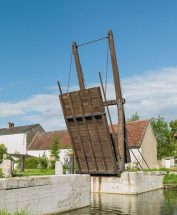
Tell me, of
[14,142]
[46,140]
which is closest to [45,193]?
[46,140]

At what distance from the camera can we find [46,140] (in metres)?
36.6

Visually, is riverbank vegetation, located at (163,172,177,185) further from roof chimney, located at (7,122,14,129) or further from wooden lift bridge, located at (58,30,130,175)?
roof chimney, located at (7,122,14,129)

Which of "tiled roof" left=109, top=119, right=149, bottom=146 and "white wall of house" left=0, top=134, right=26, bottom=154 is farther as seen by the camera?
"white wall of house" left=0, top=134, right=26, bottom=154

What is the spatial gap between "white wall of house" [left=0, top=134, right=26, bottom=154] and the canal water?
79.7ft

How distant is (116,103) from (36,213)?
729cm

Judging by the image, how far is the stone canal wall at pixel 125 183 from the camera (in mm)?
14555

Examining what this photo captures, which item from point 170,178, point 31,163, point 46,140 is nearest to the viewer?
point 170,178

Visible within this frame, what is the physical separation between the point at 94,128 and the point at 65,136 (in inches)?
869

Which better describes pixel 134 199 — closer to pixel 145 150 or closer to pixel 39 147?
pixel 145 150

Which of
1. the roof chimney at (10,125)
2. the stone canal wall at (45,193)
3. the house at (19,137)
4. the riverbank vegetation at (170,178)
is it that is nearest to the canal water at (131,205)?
the stone canal wall at (45,193)

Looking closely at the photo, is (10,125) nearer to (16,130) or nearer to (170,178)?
(16,130)

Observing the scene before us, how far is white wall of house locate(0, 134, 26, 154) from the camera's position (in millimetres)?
37188

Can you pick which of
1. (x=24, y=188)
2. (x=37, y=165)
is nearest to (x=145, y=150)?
(x=37, y=165)

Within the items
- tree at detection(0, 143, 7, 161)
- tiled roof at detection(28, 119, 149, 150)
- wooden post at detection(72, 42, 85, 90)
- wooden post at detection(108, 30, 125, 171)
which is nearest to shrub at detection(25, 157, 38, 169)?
tiled roof at detection(28, 119, 149, 150)
